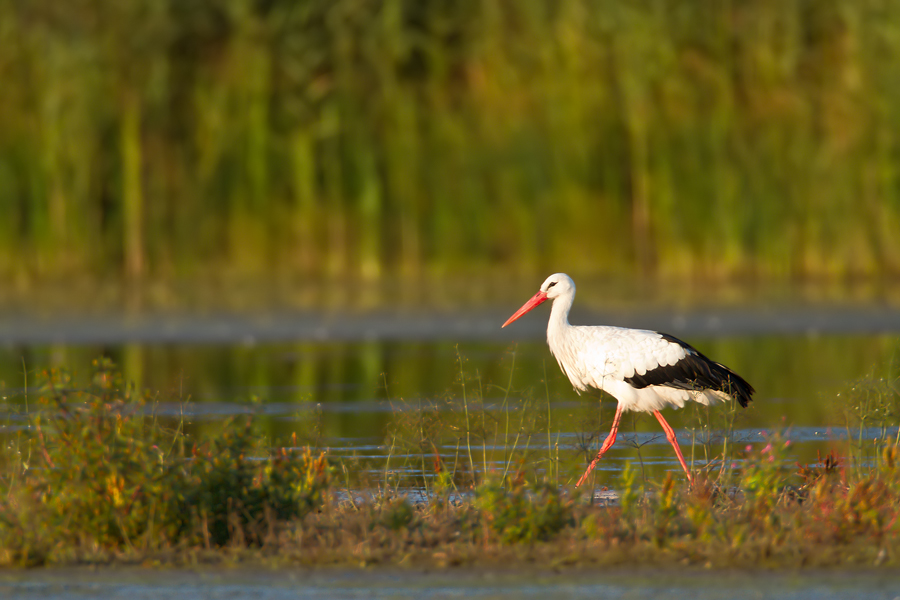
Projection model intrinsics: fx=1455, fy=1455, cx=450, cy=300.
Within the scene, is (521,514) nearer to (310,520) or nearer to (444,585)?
(444,585)

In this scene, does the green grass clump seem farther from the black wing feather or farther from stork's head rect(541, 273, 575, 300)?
stork's head rect(541, 273, 575, 300)

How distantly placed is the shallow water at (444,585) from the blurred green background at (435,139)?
21735 mm

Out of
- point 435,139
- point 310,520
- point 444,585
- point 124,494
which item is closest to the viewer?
point 444,585

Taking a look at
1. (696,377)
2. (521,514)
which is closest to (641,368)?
(696,377)

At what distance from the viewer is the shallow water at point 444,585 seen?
6547 mm

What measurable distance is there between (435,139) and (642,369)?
63.6 feet

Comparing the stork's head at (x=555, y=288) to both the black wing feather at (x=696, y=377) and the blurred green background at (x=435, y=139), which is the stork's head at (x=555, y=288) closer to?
the black wing feather at (x=696, y=377)

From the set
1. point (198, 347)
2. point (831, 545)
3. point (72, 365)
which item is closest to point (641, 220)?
point (198, 347)

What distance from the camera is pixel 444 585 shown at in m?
6.77

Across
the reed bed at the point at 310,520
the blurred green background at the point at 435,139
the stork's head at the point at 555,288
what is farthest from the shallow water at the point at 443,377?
the blurred green background at the point at 435,139

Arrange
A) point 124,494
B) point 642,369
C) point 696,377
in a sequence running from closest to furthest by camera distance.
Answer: point 124,494
point 696,377
point 642,369

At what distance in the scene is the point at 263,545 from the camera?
748 centimetres

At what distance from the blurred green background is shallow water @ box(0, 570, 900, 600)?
2173 centimetres

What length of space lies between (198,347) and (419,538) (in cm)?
1426
